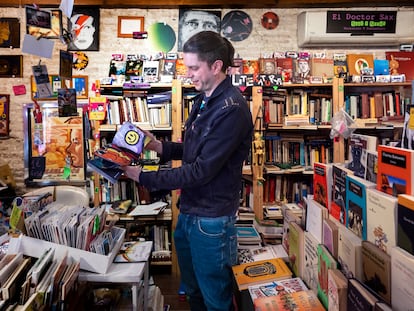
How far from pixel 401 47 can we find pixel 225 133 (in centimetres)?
334

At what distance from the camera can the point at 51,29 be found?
226 cm

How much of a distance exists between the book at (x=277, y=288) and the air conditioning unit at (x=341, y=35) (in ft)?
9.51

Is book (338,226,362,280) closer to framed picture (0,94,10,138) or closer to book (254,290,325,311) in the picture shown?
book (254,290,325,311)

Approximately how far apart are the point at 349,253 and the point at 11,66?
13.0 ft

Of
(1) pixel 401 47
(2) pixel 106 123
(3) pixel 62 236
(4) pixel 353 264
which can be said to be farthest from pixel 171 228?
(1) pixel 401 47

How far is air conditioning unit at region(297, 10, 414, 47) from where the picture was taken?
3.88 meters

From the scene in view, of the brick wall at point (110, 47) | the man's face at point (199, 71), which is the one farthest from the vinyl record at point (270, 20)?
the man's face at point (199, 71)

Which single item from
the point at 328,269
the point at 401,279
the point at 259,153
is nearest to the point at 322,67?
the point at 259,153

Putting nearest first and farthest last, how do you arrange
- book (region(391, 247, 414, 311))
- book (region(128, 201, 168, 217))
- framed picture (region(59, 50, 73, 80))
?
book (region(391, 247, 414, 311)), framed picture (region(59, 50, 73, 80)), book (region(128, 201, 168, 217))

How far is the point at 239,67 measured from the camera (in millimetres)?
3799

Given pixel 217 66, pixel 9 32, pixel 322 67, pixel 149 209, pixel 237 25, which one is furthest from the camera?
pixel 237 25

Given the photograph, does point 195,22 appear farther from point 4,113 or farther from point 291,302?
point 291,302

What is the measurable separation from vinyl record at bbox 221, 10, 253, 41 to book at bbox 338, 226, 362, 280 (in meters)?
3.06

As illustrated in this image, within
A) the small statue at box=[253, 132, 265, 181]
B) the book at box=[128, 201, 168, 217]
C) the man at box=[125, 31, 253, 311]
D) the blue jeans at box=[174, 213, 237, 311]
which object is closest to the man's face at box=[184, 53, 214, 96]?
the man at box=[125, 31, 253, 311]
